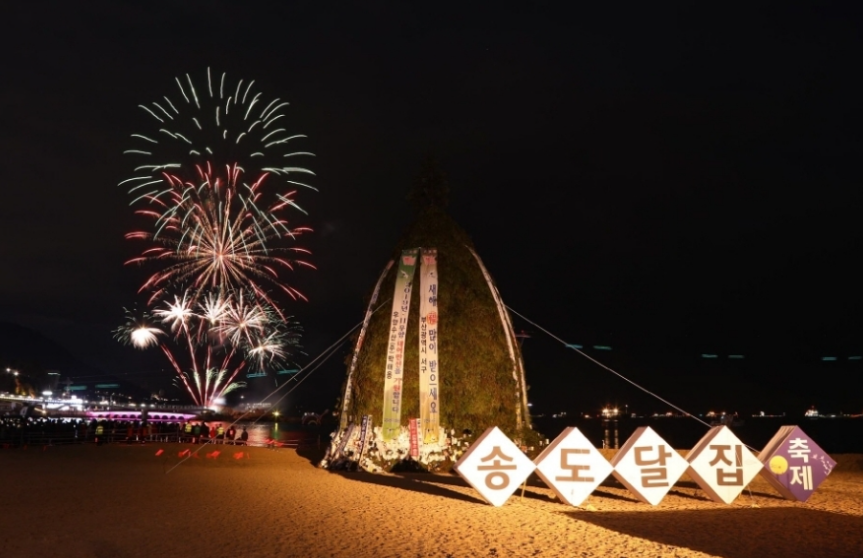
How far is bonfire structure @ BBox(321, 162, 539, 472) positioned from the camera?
→ 68.5 ft

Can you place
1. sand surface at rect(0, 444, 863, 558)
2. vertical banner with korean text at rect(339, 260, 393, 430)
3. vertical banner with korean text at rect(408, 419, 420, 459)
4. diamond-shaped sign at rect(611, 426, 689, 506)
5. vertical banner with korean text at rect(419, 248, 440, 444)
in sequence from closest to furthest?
sand surface at rect(0, 444, 863, 558)
diamond-shaped sign at rect(611, 426, 689, 506)
vertical banner with korean text at rect(408, 419, 420, 459)
vertical banner with korean text at rect(419, 248, 440, 444)
vertical banner with korean text at rect(339, 260, 393, 430)

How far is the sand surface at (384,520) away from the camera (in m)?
10.5

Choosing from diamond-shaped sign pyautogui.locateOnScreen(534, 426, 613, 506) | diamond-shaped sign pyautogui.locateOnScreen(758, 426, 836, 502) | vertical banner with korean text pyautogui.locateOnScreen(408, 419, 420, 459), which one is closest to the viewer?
diamond-shaped sign pyautogui.locateOnScreen(534, 426, 613, 506)

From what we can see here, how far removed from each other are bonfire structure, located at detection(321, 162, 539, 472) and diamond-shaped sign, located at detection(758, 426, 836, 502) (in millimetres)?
7936

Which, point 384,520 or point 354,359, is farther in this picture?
point 354,359

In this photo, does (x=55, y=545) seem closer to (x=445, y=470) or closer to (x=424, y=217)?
(x=445, y=470)

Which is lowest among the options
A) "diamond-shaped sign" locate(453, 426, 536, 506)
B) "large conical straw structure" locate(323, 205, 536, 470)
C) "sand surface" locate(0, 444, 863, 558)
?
"sand surface" locate(0, 444, 863, 558)

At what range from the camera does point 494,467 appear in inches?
558

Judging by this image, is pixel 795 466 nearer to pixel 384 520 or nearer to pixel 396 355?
pixel 384 520

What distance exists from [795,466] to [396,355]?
436 inches

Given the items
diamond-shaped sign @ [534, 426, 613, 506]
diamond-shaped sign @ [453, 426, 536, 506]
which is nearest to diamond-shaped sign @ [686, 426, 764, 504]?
diamond-shaped sign @ [534, 426, 613, 506]

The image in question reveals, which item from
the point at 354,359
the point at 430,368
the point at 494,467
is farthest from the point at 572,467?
the point at 354,359

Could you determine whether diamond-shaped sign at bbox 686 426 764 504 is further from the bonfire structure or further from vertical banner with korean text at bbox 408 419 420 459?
vertical banner with korean text at bbox 408 419 420 459

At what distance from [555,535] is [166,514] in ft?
24.1
